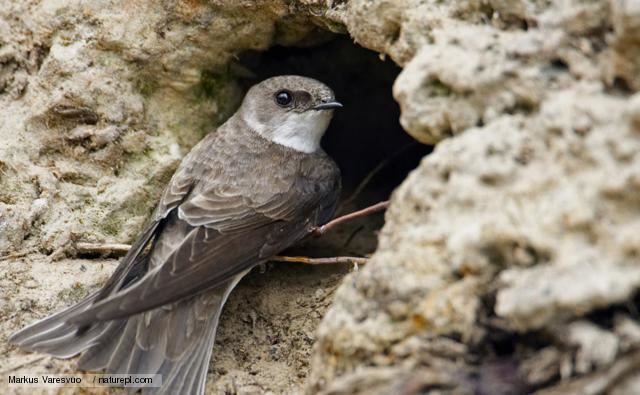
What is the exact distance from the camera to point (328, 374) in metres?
1.82

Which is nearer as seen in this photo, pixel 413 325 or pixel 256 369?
pixel 413 325

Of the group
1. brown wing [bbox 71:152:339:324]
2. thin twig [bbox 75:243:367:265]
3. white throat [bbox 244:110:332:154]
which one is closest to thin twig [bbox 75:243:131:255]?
thin twig [bbox 75:243:367:265]

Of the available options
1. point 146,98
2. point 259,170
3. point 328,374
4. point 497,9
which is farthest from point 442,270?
point 146,98

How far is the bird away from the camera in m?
2.30

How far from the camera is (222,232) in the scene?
2596 millimetres

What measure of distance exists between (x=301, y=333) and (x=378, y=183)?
1.32m

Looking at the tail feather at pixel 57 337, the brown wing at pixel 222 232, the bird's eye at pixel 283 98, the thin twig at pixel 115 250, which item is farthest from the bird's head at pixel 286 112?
the tail feather at pixel 57 337

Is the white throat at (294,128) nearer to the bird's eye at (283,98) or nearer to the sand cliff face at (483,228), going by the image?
the bird's eye at (283,98)

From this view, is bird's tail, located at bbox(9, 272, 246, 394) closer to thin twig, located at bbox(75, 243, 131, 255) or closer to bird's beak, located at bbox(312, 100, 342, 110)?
thin twig, located at bbox(75, 243, 131, 255)

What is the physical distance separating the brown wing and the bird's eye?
1.01 ft

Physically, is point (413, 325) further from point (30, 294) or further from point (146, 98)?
point (146, 98)

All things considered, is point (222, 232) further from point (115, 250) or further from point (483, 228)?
point (483, 228)

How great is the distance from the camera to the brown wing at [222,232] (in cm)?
229

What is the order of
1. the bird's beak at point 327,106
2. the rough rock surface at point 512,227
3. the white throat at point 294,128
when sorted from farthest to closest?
the white throat at point 294,128 < the bird's beak at point 327,106 < the rough rock surface at point 512,227
